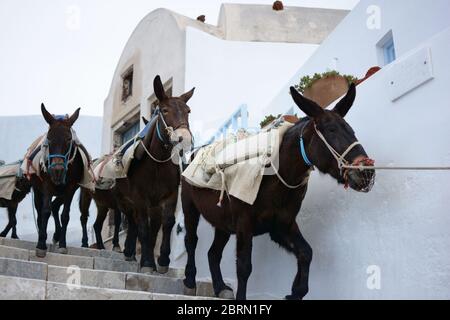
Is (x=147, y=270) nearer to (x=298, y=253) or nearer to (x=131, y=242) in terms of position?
(x=131, y=242)

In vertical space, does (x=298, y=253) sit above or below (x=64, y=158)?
below

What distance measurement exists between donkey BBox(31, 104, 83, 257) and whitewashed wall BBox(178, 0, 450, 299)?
2.81 metres

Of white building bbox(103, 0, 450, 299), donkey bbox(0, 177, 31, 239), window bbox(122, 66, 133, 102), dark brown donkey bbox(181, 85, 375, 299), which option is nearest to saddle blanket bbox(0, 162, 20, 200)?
donkey bbox(0, 177, 31, 239)

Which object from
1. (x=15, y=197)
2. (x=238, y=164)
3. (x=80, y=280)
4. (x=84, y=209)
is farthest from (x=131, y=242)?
(x=238, y=164)

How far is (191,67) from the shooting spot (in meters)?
11.9

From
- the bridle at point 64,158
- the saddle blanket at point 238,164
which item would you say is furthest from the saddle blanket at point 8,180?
the saddle blanket at point 238,164

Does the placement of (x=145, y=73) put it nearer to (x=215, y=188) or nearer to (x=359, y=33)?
(x=359, y=33)

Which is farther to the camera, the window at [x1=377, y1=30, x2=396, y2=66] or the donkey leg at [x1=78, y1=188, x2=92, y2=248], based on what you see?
the donkey leg at [x1=78, y1=188, x2=92, y2=248]

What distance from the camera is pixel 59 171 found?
6.59m

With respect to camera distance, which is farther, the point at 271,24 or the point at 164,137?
the point at 271,24

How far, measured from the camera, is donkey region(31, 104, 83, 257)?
21.7 feet

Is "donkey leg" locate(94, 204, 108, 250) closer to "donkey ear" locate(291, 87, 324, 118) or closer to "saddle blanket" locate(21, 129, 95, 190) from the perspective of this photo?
"saddle blanket" locate(21, 129, 95, 190)

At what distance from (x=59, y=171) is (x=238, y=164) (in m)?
2.73
